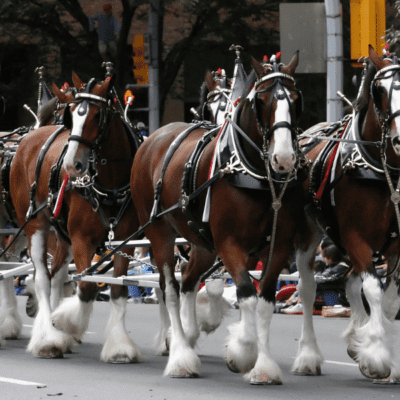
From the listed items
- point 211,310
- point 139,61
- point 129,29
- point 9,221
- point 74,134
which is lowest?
point 211,310

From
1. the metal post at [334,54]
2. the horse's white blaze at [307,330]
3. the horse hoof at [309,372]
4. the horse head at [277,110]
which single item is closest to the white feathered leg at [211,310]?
the horse's white blaze at [307,330]

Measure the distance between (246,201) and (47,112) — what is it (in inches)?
188

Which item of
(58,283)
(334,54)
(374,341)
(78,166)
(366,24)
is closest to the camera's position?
(374,341)

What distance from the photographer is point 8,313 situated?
10836 millimetres

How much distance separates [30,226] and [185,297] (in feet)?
6.06

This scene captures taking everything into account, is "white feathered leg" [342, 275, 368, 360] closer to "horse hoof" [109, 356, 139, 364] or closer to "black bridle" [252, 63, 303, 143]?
"black bridle" [252, 63, 303, 143]

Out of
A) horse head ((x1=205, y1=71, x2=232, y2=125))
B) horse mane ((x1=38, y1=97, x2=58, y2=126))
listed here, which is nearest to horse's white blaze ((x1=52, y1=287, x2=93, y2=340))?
horse head ((x1=205, y1=71, x2=232, y2=125))

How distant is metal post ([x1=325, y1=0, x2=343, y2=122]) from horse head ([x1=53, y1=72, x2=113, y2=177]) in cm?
449

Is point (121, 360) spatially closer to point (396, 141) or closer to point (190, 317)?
point (190, 317)

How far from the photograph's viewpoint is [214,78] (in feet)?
38.0

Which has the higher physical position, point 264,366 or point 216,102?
point 216,102

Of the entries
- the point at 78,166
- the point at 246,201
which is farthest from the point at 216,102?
the point at 246,201

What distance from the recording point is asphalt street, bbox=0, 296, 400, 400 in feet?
23.8

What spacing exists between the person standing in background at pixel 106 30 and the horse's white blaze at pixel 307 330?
12236mm
